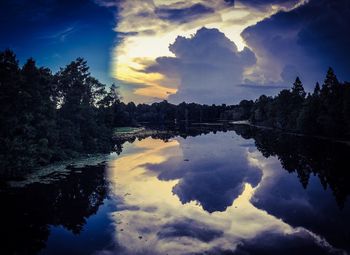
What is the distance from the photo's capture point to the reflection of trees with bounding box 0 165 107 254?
19.9 meters

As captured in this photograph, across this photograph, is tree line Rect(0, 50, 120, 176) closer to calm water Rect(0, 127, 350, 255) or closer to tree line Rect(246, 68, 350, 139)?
calm water Rect(0, 127, 350, 255)

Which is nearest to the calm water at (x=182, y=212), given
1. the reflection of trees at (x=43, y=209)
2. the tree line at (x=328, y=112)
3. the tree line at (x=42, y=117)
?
A: the reflection of trees at (x=43, y=209)

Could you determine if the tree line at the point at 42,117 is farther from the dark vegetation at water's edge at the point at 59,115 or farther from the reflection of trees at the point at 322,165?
the reflection of trees at the point at 322,165

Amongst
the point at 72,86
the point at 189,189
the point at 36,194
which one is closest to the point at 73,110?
the point at 72,86

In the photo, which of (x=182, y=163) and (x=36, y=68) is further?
(x=182, y=163)

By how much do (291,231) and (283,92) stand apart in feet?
381

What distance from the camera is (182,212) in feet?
80.7

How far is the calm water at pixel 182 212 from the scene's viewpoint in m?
18.5

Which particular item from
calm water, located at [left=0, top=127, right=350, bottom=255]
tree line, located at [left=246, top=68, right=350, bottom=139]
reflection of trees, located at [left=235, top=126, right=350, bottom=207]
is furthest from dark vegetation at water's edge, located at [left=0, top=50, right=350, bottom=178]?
reflection of trees, located at [left=235, top=126, right=350, bottom=207]

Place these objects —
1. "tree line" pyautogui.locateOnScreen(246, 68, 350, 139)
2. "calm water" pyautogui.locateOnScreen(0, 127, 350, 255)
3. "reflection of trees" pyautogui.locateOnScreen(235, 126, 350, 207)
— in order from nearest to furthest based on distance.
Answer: "calm water" pyautogui.locateOnScreen(0, 127, 350, 255) < "reflection of trees" pyautogui.locateOnScreen(235, 126, 350, 207) < "tree line" pyautogui.locateOnScreen(246, 68, 350, 139)

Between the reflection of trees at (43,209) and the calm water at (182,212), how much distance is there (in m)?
0.07

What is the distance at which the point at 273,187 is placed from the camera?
33.5 m

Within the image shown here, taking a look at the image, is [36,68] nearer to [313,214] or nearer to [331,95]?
[313,214]

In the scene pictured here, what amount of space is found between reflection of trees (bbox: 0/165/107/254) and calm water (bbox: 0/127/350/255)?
0.24ft
